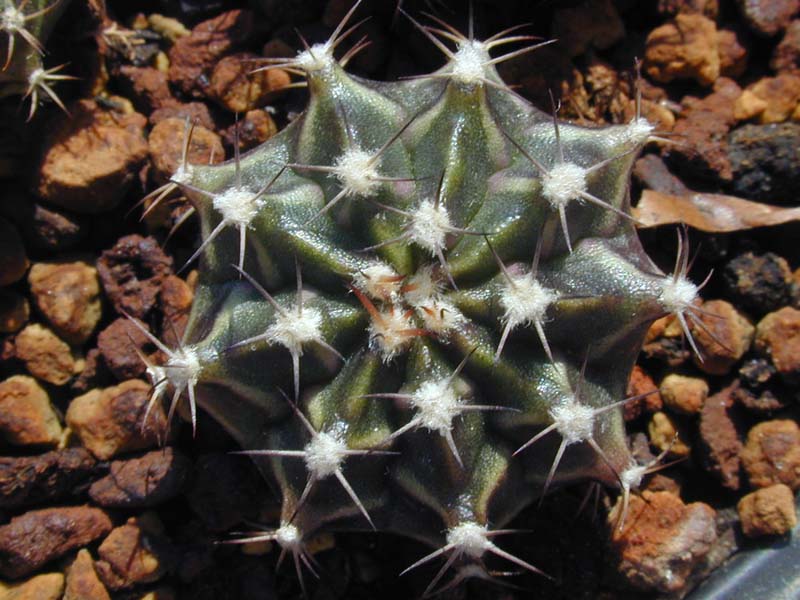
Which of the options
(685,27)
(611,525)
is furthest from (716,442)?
(685,27)

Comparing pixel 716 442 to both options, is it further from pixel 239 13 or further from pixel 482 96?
pixel 239 13

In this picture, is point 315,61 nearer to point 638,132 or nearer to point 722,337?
point 638,132

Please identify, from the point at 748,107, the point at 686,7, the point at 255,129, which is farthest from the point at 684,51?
the point at 255,129

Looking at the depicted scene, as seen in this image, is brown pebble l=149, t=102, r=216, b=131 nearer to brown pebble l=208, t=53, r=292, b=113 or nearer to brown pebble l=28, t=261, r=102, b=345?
brown pebble l=208, t=53, r=292, b=113

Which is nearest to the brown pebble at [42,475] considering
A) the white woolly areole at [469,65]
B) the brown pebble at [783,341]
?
the white woolly areole at [469,65]

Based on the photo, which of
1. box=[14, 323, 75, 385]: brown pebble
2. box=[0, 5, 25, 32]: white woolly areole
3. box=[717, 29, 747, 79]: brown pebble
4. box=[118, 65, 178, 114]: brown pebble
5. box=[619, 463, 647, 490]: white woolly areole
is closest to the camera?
box=[619, 463, 647, 490]: white woolly areole

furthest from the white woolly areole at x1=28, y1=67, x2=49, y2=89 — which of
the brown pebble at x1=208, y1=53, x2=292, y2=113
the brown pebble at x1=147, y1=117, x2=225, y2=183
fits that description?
the brown pebble at x1=208, y1=53, x2=292, y2=113
